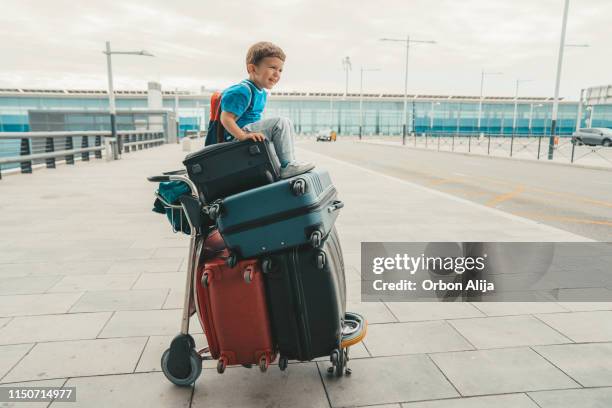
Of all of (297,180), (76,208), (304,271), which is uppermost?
(297,180)

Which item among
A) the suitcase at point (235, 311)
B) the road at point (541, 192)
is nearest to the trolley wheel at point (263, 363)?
the suitcase at point (235, 311)

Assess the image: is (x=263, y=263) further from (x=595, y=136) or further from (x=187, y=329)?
(x=595, y=136)

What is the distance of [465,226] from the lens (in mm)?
6855

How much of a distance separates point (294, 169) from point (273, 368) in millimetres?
1255

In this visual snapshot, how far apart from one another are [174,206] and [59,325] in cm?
165

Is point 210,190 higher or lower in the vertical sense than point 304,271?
higher

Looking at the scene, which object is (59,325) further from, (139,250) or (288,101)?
(288,101)

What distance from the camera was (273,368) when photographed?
2.85 m

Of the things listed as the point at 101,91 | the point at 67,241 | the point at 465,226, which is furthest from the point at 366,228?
the point at 101,91

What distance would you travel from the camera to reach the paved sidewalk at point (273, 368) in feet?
8.39

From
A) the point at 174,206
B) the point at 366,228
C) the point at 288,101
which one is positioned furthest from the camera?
the point at 288,101

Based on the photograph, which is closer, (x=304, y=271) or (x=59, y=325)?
(x=304, y=271)

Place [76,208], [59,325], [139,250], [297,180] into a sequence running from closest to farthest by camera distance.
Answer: [297,180], [59,325], [139,250], [76,208]

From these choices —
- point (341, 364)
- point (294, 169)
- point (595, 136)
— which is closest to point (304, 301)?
point (341, 364)
